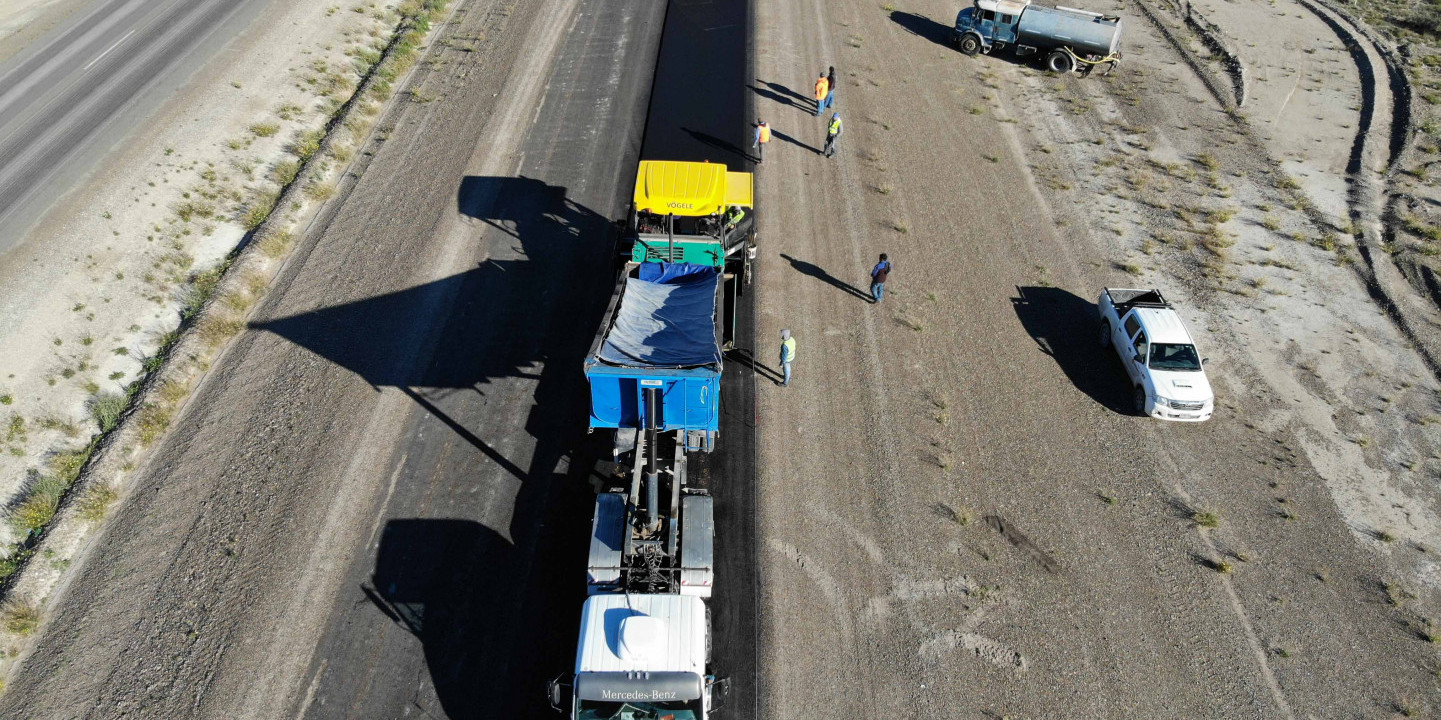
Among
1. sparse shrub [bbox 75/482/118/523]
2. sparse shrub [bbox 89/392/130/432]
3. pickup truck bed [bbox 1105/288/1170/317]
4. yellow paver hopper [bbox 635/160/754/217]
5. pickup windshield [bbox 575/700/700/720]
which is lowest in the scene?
sparse shrub [bbox 75/482/118/523]

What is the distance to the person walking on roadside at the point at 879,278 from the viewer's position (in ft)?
64.8

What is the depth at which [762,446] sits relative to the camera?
16734 millimetres

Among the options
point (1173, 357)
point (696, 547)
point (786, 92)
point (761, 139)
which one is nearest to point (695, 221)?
point (761, 139)

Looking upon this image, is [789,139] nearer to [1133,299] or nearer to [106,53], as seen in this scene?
[1133,299]

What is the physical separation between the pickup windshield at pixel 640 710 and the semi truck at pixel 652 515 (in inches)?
0.5

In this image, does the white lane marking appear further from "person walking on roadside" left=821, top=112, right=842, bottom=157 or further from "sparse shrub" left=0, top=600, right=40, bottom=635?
"person walking on roadside" left=821, top=112, right=842, bottom=157

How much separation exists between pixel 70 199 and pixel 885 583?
2492 cm

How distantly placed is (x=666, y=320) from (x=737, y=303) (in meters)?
4.95

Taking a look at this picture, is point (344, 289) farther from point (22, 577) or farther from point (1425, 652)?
point (1425, 652)

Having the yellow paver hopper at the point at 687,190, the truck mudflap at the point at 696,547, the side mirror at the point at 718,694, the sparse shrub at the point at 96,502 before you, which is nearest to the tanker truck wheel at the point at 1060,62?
the yellow paver hopper at the point at 687,190

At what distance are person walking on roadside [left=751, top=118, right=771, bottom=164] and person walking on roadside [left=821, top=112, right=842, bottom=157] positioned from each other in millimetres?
1897

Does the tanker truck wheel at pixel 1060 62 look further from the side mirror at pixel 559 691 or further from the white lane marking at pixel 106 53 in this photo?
the white lane marking at pixel 106 53

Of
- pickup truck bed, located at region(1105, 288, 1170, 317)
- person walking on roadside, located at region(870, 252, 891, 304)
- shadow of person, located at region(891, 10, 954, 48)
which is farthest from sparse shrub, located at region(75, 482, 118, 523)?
shadow of person, located at region(891, 10, 954, 48)

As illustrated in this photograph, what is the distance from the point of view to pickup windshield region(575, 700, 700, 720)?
11.0 meters
